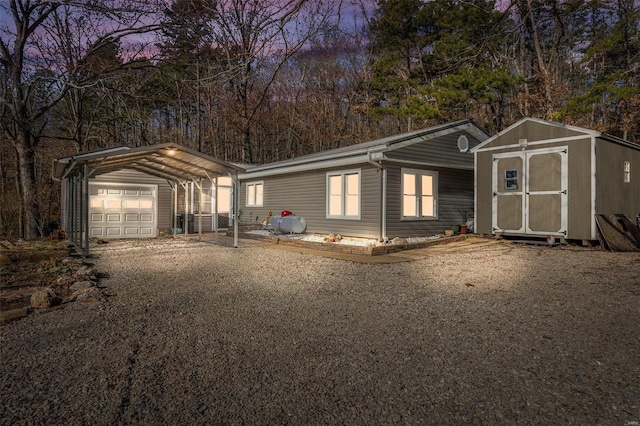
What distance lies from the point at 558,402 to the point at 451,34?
23.6 meters

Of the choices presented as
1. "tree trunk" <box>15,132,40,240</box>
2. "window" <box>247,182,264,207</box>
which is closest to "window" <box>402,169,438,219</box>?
"window" <box>247,182,264,207</box>

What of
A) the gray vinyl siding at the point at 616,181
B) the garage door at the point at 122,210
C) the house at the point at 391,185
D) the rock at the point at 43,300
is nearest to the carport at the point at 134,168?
the garage door at the point at 122,210

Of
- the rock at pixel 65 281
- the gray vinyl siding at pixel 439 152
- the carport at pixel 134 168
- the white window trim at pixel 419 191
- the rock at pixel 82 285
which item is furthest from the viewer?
the white window trim at pixel 419 191

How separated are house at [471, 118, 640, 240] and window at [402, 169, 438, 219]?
134 centimetres

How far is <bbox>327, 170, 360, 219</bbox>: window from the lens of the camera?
1264cm

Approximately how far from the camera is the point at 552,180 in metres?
10.7

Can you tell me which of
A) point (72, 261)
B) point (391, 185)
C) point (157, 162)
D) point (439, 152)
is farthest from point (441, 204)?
point (72, 261)

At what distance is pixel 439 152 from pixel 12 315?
11745 mm

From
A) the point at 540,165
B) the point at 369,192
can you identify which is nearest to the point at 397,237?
the point at 369,192

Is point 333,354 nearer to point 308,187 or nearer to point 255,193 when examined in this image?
point 308,187

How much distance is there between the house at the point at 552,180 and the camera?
1012 cm

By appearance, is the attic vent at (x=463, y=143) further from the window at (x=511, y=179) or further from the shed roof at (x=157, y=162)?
the shed roof at (x=157, y=162)

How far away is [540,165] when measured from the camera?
10.9 meters

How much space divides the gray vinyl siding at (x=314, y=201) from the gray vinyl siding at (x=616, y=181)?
5.67 metres
